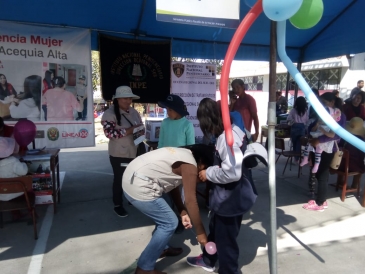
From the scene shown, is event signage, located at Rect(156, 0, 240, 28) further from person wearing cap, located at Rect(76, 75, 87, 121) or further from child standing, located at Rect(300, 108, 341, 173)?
person wearing cap, located at Rect(76, 75, 87, 121)

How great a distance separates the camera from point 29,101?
4.07 metres

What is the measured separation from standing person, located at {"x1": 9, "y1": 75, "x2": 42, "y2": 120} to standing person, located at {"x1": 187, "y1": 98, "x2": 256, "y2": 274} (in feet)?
9.69

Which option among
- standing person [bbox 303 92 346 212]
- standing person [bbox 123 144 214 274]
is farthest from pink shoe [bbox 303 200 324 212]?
standing person [bbox 123 144 214 274]

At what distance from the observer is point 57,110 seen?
13.8ft

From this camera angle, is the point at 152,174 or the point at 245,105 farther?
the point at 245,105

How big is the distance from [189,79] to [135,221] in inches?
106

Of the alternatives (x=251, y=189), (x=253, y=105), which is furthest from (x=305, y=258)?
(x=253, y=105)

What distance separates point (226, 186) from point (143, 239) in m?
1.53

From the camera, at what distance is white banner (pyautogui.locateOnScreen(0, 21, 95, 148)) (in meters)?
3.94

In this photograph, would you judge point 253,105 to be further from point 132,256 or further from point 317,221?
point 132,256

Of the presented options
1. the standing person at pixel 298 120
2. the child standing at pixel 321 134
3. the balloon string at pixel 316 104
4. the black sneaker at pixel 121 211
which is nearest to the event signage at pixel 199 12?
the balloon string at pixel 316 104

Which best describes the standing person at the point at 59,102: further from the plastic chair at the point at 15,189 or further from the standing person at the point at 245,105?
the standing person at the point at 245,105

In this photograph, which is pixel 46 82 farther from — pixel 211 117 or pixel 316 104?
pixel 316 104

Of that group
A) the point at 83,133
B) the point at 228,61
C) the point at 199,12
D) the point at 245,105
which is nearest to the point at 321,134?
the point at 245,105
